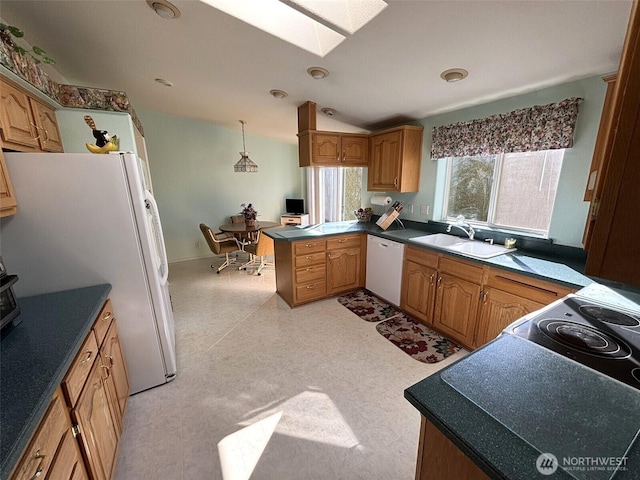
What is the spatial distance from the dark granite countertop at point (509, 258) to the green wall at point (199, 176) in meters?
2.61

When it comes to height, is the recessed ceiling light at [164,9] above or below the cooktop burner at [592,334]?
above

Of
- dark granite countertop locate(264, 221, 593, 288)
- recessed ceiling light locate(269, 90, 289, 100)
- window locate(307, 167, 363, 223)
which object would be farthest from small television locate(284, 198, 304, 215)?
recessed ceiling light locate(269, 90, 289, 100)

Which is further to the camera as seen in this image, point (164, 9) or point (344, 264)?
point (344, 264)

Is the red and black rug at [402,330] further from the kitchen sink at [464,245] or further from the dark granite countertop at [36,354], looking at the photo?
the dark granite countertop at [36,354]

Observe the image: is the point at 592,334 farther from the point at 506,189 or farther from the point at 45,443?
the point at 45,443

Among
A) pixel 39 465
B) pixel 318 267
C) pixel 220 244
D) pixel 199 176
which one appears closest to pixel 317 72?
pixel 318 267

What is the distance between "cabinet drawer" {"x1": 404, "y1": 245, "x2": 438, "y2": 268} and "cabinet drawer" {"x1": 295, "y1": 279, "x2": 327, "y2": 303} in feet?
3.49

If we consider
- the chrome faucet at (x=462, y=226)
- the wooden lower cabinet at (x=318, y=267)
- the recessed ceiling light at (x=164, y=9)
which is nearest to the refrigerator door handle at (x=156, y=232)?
the recessed ceiling light at (x=164, y=9)

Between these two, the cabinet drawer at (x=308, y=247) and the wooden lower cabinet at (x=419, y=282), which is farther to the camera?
A: the cabinet drawer at (x=308, y=247)

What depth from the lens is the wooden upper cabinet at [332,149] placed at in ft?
10.0

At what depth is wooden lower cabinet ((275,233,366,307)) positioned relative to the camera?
297 centimetres

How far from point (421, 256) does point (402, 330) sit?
0.78 metres

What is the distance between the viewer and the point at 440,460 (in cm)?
75

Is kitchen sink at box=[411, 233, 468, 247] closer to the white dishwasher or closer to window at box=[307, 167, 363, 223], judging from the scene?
the white dishwasher
